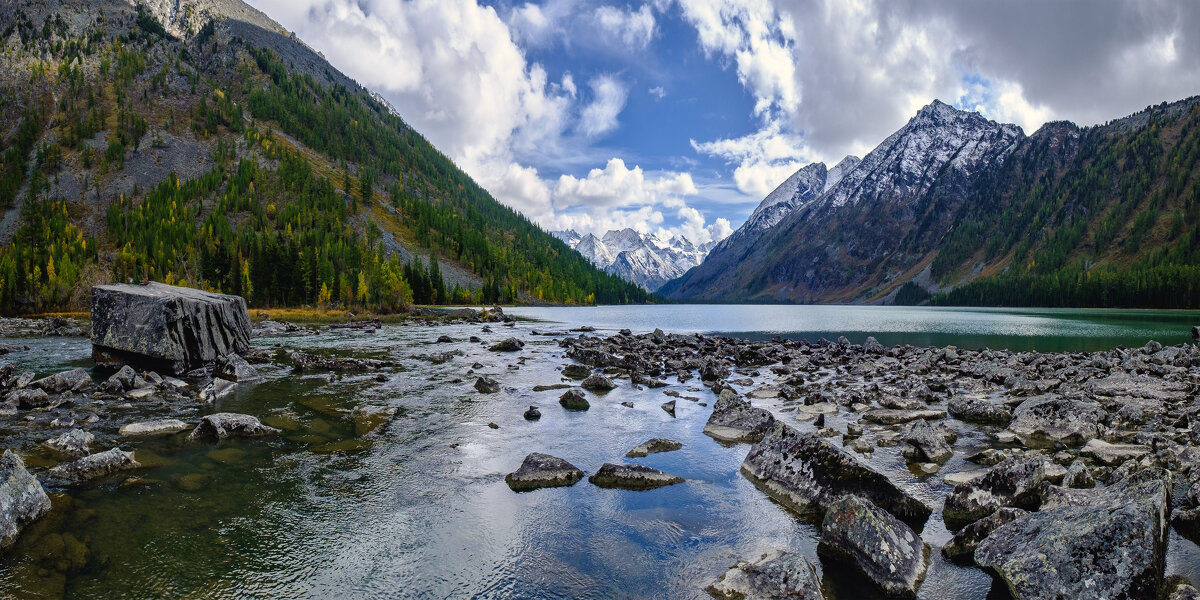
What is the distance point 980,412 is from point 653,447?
517 inches

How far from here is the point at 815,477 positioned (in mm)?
11391

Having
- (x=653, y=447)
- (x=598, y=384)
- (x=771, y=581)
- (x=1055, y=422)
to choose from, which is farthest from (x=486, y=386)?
(x=1055, y=422)

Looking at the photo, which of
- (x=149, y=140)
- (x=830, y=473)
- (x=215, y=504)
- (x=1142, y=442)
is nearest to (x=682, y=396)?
(x=830, y=473)

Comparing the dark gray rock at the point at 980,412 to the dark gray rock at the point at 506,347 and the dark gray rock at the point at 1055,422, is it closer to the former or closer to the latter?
the dark gray rock at the point at 1055,422

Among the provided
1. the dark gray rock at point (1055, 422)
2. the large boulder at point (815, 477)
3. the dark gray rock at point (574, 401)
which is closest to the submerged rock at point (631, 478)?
the large boulder at point (815, 477)

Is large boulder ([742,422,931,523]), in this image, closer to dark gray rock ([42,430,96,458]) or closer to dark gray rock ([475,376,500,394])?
dark gray rock ([475,376,500,394])

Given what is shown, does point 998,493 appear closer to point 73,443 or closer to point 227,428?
point 227,428

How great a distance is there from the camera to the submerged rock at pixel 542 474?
41.3ft

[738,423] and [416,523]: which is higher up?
[738,423]

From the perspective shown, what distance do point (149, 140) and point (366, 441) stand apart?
820 feet

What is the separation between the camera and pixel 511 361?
36688 mm

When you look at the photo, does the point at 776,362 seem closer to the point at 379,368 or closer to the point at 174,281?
the point at 379,368

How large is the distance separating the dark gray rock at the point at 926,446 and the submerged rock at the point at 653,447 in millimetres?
6837

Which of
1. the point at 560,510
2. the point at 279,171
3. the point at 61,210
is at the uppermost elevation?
the point at 279,171
